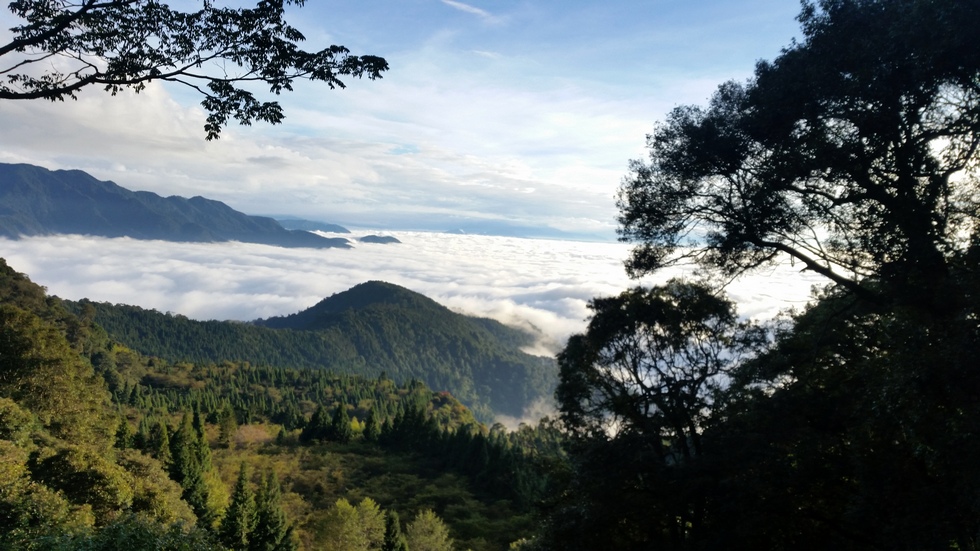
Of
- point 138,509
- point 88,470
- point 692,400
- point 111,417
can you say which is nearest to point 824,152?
point 692,400

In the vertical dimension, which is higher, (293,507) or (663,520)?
(663,520)

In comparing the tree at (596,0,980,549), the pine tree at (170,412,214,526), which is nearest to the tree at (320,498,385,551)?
the pine tree at (170,412,214,526)

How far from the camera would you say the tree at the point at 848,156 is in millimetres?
6648

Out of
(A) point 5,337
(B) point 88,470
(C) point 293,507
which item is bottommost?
(C) point 293,507

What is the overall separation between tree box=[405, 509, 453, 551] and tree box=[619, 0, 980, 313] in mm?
23067

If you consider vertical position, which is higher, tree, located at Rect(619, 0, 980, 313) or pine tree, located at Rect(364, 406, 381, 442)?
tree, located at Rect(619, 0, 980, 313)

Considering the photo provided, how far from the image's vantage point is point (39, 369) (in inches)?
894

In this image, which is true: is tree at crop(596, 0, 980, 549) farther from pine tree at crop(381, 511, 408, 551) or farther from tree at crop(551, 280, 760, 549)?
pine tree at crop(381, 511, 408, 551)

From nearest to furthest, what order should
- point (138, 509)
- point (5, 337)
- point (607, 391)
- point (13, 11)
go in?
point (13, 11), point (607, 391), point (138, 509), point (5, 337)

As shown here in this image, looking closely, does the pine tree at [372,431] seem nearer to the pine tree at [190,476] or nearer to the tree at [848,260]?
the pine tree at [190,476]

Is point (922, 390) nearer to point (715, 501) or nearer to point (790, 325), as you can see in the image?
point (715, 501)

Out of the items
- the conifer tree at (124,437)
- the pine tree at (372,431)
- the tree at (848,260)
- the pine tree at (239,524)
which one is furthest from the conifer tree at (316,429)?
the tree at (848,260)

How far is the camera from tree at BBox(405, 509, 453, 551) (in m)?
27.2

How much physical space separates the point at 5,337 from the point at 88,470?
12259 mm
